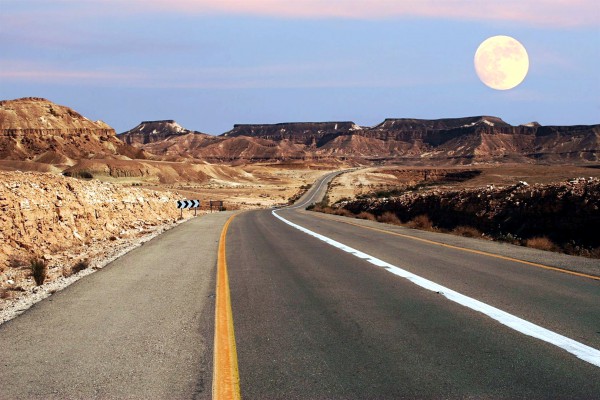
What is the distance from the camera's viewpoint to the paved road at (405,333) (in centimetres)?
450

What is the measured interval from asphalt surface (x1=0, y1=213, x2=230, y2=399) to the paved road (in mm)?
524

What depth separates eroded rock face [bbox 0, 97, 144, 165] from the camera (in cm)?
13350

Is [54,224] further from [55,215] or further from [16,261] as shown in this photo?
[16,261]

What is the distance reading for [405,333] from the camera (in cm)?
604

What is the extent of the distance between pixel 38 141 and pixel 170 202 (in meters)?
114

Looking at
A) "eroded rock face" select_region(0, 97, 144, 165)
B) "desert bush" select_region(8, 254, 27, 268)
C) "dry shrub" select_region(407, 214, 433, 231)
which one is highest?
"eroded rock face" select_region(0, 97, 144, 165)

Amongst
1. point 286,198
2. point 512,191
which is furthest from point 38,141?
point 512,191

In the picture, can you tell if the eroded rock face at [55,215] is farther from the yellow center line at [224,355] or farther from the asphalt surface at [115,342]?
the yellow center line at [224,355]

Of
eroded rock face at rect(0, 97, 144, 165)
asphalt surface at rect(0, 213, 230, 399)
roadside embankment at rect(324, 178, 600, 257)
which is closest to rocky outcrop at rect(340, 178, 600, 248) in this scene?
roadside embankment at rect(324, 178, 600, 257)

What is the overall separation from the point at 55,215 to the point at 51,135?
5311 inches

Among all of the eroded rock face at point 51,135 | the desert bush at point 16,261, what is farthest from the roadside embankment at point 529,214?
the eroded rock face at point 51,135

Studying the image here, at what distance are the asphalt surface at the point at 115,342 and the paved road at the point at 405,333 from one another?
524 millimetres

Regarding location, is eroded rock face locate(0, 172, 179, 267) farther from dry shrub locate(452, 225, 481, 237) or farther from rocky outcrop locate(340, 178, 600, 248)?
rocky outcrop locate(340, 178, 600, 248)

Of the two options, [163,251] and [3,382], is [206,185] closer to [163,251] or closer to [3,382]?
[163,251]
